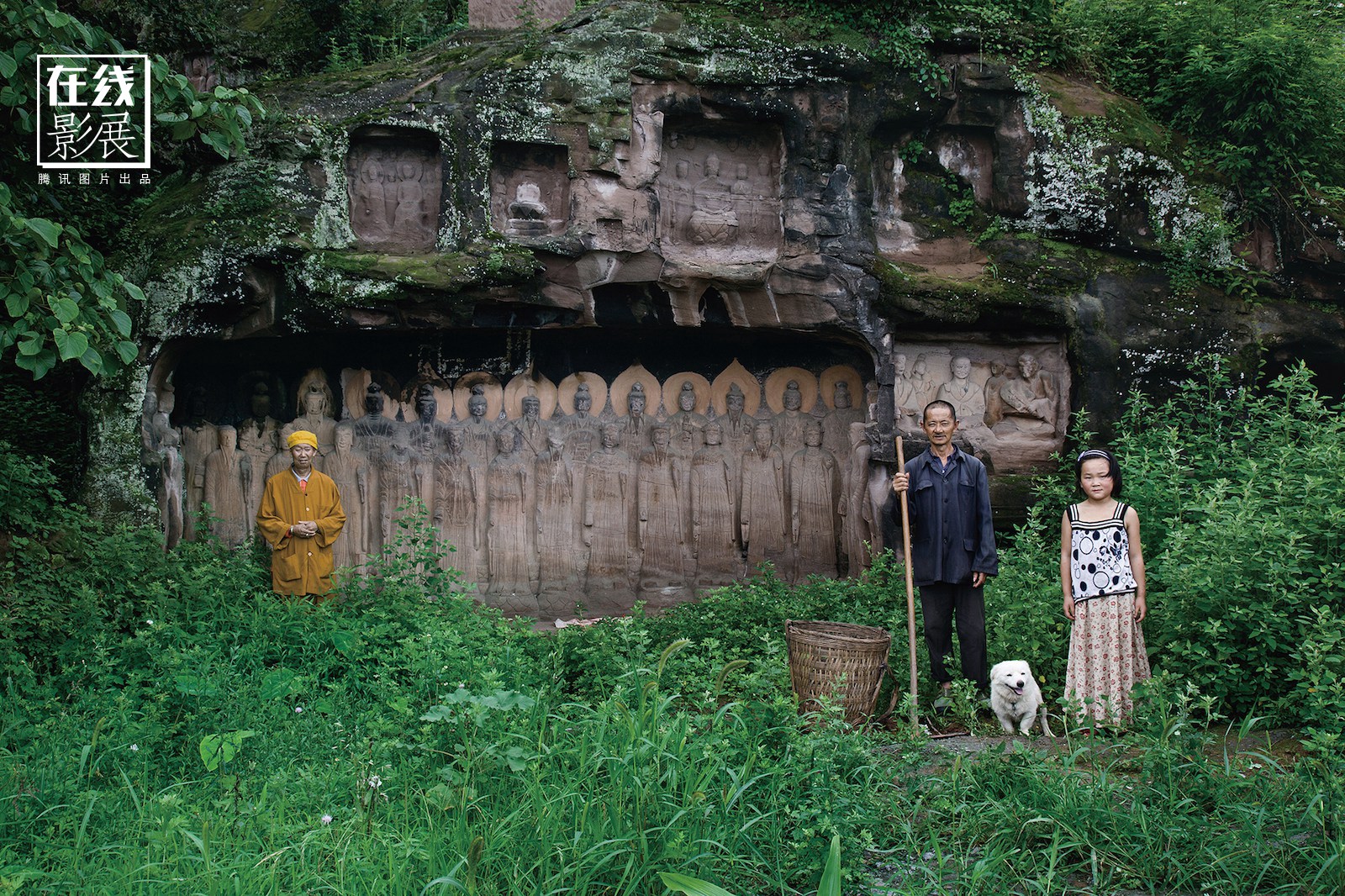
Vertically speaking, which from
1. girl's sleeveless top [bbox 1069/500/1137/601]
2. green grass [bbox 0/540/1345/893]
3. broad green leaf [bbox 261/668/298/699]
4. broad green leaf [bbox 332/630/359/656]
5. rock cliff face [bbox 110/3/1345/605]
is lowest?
green grass [bbox 0/540/1345/893]

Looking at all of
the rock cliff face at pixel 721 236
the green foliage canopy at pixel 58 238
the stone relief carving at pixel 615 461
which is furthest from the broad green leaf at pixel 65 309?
the stone relief carving at pixel 615 461

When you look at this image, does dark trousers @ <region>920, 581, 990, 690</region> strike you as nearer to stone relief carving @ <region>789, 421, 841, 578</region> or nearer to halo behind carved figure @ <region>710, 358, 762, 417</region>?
stone relief carving @ <region>789, 421, 841, 578</region>

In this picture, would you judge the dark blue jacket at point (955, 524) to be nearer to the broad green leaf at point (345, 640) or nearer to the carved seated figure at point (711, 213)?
the broad green leaf at point (345, 640)

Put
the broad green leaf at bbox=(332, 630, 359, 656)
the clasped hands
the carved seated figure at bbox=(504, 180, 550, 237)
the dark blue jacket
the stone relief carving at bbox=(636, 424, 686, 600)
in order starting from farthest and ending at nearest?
the stone relief carving at bbox=(636, 424, 686, 600), the carved seated figure at bbox=(504, 180, 550, 237), the clasped hands, the broad green leaf at bbox=(332, 630, 359, 656), the dark blue jacket

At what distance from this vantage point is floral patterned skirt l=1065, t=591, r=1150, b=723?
16.7 ft

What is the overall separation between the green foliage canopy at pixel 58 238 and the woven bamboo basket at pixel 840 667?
345 centimetres

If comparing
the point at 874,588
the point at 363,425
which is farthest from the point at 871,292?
the point at 363,425

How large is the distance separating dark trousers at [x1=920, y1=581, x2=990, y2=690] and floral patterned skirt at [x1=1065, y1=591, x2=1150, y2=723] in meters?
0.43

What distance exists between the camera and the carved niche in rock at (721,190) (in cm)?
852

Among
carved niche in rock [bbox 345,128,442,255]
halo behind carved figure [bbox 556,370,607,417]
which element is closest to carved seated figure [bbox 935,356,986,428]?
halo behind carved figure [bbox 556,370,607,417]

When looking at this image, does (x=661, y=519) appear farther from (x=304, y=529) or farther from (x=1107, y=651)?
(x=1107, y=651)

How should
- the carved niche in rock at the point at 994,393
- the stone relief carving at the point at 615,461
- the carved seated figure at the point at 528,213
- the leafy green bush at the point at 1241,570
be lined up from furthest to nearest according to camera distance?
the stone relief carving at the point at 615,461, the carved niche in rock at the point at 994,393, the carved seated figure at the point at 528,213, the leafy green bush at the point at 1241,570

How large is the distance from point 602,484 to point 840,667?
14.4 feet

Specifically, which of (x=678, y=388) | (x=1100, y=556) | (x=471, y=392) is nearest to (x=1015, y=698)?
(x=1100, y=556)
